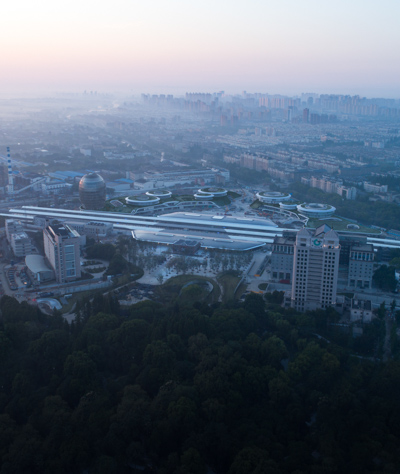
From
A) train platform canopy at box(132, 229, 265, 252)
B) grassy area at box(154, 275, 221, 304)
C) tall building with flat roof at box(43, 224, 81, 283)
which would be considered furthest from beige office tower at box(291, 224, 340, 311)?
tall building with flat roof at box(43, 224, 81, 283)

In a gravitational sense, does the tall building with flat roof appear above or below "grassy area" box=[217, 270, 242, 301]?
above

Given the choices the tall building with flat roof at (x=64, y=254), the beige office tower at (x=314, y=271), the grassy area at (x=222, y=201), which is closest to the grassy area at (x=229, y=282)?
the beige office tower at (x=314, y=271)

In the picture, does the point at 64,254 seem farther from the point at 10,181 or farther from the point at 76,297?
the point at 10,181

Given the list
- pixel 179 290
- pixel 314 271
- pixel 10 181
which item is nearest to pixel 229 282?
pixel 179 290

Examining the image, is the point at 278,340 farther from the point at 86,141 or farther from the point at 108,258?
the point at 86,141

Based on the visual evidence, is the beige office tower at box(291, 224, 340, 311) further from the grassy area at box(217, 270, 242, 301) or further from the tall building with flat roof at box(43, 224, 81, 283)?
the tall building with flat roof at box(43, 224, 81, 283)

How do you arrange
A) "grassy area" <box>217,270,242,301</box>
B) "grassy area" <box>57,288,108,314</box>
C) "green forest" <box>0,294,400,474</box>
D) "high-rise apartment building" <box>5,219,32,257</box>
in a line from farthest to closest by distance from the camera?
"high-rise apartment building" <box>5,219,32,257</box>, "grassy area" <box>217,270,242,301</box>, "grassy area" <box>57,288,108,314</box>, "green forest" <box>0,294,400,474</box>
